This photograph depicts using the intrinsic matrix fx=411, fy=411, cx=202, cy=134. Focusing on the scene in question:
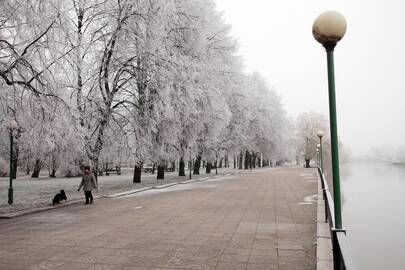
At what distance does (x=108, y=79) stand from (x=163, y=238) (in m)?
14.5

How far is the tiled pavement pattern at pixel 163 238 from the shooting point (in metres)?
6.87

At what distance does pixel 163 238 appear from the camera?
348 inches

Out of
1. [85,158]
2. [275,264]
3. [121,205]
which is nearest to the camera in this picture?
[275,264]

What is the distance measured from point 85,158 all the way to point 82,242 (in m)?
12.2

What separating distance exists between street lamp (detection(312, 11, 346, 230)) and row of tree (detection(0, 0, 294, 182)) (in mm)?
9936

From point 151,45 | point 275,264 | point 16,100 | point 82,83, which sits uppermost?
point 151,45

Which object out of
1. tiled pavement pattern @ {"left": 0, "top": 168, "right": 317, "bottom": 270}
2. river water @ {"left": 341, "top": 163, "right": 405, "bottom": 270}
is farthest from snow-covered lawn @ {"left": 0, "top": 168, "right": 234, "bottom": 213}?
river water @ {"left": 341, "top": 163, "right": 405, "bottom": 270}

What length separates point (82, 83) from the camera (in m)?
21.4

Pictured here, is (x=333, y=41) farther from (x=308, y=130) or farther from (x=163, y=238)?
(x=308, y=130)

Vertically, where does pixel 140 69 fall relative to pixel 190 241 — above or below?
above

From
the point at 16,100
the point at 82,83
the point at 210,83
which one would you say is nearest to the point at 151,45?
the point at 82,83

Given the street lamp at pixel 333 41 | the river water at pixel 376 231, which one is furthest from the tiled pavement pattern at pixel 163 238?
the street lamp at pixel 333 41

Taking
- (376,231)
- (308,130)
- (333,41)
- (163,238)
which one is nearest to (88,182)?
(163,238)

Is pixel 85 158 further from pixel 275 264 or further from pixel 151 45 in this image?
pixel 275 264
